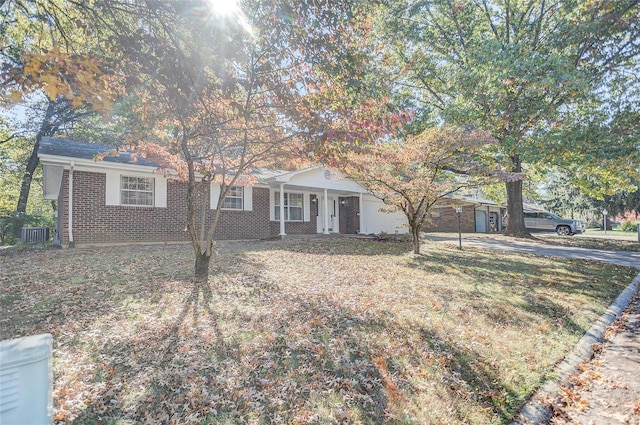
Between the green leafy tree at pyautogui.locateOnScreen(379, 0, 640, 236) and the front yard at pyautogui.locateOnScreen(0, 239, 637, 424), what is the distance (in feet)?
17.0

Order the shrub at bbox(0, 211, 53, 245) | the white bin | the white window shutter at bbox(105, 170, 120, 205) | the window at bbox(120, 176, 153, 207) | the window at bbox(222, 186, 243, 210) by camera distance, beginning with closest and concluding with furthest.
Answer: the white bin → the white window shutter at bbox(105, 170, 120, 205) → the window at bbox(120, 176, 153, 207) → the window at bbox(222, 186, 243, 210) → the shrub at bbox(0, 211, 53, 245)

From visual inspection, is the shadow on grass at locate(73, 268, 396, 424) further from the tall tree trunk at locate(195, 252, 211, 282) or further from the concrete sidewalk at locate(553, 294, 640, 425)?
the tall tree trunk at locate(195, 252, 211, 282)

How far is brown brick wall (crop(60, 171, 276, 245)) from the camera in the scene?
36.5 ft

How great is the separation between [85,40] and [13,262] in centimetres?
568

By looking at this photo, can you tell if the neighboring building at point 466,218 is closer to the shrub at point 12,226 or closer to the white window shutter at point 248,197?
the white window shutter at point 248,197

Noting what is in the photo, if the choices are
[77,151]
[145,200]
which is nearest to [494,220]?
[145,200]

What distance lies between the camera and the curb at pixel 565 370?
2847 mm

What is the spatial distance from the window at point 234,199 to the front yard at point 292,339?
705 cm

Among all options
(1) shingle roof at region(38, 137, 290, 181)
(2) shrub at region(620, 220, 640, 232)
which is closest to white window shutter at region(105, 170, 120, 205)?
(1) shingle roof at region(38, 137, 290, 181)

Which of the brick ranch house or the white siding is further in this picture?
the white siding

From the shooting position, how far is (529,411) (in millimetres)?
2895

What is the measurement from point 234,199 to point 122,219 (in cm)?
435

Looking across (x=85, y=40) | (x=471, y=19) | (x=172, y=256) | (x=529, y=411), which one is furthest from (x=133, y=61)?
(x=471, y=19)

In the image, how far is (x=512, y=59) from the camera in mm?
9289
